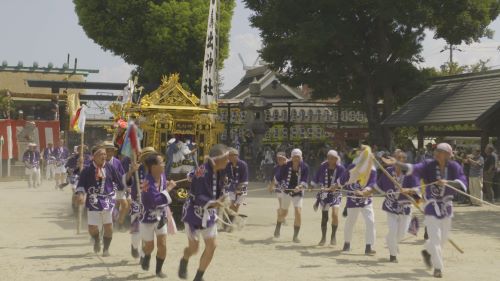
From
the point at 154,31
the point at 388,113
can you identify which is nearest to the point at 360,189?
the point at 388,113

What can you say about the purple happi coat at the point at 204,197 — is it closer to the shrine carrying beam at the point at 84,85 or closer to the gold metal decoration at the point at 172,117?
the gold metal decoration at the point at 172,117

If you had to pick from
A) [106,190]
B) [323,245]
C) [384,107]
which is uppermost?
[384,107]

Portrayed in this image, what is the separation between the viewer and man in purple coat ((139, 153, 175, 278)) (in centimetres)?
921

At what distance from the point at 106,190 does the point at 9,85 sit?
126 ft

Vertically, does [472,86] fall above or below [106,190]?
above

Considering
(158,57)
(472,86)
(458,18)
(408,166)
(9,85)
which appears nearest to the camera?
(408,166)

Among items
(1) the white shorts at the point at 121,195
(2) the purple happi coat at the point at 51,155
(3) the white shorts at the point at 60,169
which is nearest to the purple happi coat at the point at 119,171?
(1) the white shorts at the point at 121,195

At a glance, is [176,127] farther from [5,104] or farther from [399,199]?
[5,104]

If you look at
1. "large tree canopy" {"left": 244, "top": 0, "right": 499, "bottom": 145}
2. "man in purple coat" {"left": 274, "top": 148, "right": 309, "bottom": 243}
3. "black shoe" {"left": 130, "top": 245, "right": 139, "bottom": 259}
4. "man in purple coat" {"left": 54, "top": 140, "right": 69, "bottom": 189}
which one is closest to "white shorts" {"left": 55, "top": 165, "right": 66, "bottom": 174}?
"man in purple coat" {"left": 54, "top": 140, "right": 69, "bottom": 189}

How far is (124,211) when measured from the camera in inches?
454

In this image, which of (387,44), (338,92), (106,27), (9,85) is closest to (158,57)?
(106,27)

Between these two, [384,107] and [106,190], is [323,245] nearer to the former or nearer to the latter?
[106,190]

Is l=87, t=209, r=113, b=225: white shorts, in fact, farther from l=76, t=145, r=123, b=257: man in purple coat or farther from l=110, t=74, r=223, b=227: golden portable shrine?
l=110, t=74, r=223, b=227: golden portable shrine

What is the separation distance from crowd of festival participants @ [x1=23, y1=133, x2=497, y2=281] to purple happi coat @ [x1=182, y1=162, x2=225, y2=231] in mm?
13
